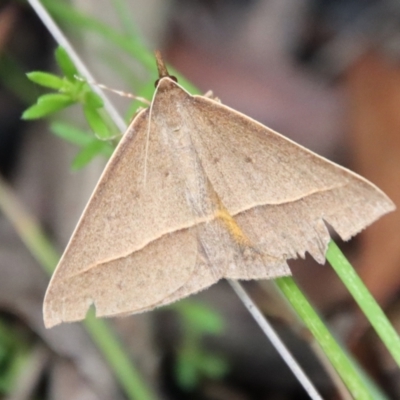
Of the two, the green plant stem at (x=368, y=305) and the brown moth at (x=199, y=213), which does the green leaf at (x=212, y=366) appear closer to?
the brown moth at (x=199, y=213)

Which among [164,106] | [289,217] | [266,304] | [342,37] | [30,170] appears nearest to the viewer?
[289,217]

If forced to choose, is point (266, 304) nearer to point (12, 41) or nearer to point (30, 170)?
point (30, 170)

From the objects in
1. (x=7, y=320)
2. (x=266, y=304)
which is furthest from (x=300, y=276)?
(x=7, y=320)

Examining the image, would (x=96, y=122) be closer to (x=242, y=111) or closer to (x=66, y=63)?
(x=66, y=63)

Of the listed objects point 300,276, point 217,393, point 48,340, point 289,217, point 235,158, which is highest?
point 235,158

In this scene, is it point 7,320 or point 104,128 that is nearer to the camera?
point 104,128

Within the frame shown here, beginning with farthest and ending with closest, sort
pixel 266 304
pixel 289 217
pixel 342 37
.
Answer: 1. pixel 342 37
2. pixel 266 304
3. pixel 289 217
